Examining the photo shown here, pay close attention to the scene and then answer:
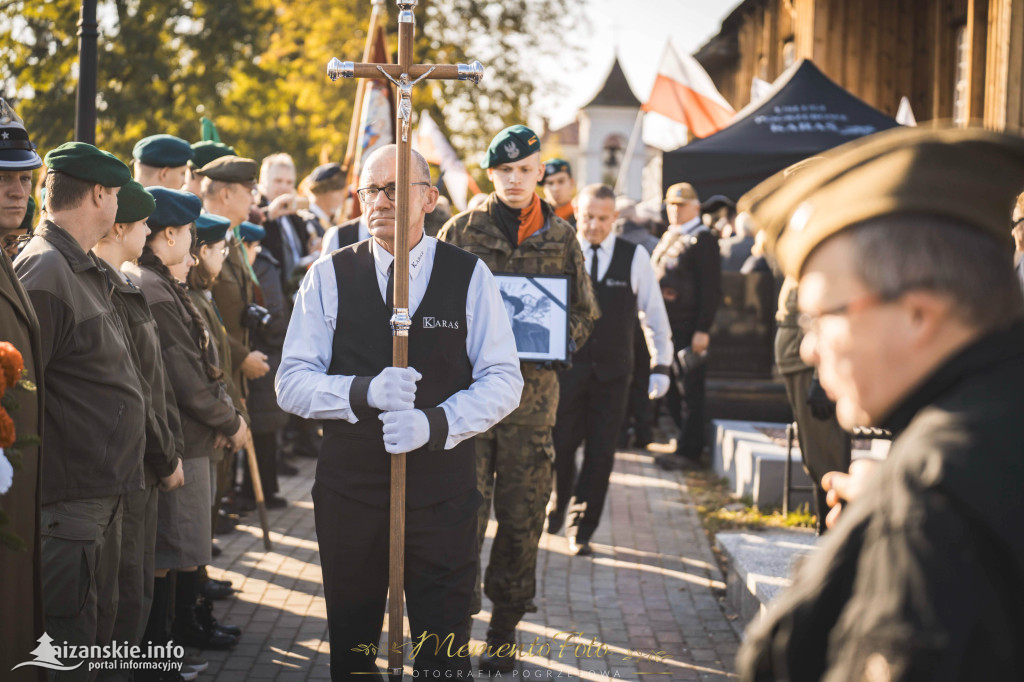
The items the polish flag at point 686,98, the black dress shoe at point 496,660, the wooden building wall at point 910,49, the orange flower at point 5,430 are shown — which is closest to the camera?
the orange flower at point 5,430

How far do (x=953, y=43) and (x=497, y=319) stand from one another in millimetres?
13500

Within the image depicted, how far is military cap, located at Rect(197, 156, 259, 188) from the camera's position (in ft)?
20.6

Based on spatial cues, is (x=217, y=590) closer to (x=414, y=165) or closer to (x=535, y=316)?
(x=535, y=316)

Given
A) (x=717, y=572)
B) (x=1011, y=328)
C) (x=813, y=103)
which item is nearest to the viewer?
(x=1011, y=328)

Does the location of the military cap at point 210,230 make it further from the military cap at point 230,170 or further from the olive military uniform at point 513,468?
the olive military uniform at point 513,468

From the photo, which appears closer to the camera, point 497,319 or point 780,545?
point 497,319

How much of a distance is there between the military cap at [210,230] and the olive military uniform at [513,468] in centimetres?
122

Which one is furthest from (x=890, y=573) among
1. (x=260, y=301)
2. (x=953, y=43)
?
(x=953, y=43)

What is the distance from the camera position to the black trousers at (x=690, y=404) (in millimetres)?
10352

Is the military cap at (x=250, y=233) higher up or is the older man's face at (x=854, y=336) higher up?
the military cap at (x=250, y=233)

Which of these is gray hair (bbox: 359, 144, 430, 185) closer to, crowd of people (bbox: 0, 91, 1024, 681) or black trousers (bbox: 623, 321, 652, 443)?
crowd of people (bbox: 0, 91, 1024, 681)

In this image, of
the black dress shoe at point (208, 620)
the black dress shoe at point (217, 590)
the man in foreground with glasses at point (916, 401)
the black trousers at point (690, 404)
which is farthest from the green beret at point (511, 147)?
the black trousers at point (690, 404)

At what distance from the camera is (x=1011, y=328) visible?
1.43 m

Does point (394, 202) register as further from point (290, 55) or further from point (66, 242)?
point (290, 55)
